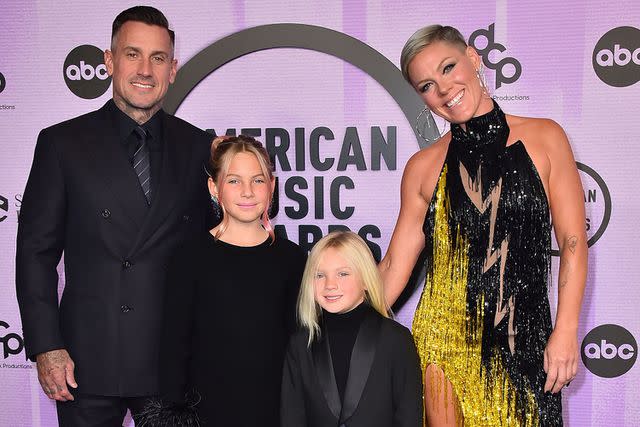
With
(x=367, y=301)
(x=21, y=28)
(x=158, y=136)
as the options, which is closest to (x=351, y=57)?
(x=158, y=136)

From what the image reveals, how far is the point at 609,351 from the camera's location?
2768 millimetres

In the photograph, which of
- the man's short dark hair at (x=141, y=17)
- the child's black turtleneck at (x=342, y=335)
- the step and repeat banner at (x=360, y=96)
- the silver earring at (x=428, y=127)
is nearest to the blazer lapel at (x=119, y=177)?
the man's short dark hair at (x=141, y=17)

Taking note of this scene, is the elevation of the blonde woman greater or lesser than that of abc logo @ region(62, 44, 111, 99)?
lesser

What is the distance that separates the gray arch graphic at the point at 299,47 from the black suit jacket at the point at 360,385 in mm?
1285

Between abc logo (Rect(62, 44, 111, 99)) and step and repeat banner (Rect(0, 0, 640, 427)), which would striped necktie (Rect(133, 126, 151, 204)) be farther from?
abc logo (Rect(62, 44, 111, 99))

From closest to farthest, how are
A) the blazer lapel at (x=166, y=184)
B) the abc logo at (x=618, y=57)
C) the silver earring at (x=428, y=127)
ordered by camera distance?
the blazer lapel at (x=166, y=184)
the abc logo at (x=618, y=57)
the silver earring at (x=428, y=127)

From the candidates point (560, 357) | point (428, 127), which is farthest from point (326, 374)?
point (428, 127)

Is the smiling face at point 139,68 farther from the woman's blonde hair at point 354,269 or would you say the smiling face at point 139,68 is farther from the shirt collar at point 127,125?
the woman's blonde hair at point 354,269

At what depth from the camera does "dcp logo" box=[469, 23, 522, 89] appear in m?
2.74

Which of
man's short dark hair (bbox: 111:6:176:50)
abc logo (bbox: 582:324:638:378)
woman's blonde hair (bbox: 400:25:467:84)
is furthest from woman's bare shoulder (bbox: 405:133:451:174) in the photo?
abc logo (bbox: 582:324:638:378)

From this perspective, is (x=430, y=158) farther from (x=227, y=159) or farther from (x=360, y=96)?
(x=360, y=96)

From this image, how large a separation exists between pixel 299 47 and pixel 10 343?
1997 millimetres

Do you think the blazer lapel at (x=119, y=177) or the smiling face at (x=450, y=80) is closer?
the smiling face at (x=450, y=80)

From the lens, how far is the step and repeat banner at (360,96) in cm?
271
